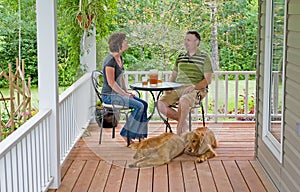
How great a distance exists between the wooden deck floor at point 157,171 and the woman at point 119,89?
0.16 meters

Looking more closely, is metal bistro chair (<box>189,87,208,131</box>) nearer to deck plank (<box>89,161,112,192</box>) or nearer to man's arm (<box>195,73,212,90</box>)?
man's arm (<box>195,73,212,90</box>)

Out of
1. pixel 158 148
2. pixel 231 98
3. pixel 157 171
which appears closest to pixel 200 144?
pixel 158 148

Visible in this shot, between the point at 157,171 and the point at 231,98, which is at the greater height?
the point at 231,98

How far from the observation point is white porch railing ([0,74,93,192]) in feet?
9.96

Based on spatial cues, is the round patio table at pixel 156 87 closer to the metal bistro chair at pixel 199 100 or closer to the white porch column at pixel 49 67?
the metal bistro chair at pixel 199 100

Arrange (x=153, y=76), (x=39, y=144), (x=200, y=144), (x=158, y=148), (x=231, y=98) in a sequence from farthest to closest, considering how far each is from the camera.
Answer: (x=231, y=98), (x=200, y=144), (x=158, y=148), (x=153, y=76), (x=39, y=144)

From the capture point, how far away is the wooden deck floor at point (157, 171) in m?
4.29

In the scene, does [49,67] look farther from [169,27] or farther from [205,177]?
[205,177]

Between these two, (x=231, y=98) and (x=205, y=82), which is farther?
(x=231, y=98)

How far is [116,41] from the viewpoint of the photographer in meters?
4.65

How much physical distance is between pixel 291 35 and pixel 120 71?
5.44ft

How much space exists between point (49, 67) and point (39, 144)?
0.66 m

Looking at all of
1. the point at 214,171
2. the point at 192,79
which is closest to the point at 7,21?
the point at 192,79

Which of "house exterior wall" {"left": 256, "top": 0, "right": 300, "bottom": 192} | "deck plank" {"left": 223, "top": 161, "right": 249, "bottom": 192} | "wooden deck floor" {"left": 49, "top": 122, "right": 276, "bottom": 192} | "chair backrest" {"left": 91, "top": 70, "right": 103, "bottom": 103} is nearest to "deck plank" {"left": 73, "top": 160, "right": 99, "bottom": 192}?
"wooden deck floor" {"left": 49, "top": 122, "right": 276, "bottom": 192}
